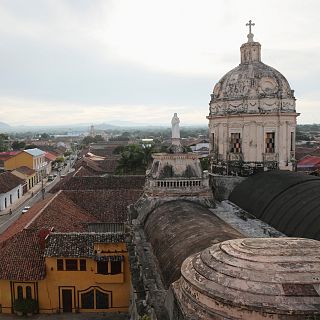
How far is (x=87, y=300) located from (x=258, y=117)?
540 inches

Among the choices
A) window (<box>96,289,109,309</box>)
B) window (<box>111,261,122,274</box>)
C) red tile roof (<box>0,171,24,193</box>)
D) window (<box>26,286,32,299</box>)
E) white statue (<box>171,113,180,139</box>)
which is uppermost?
white statue (<box>171,113,180,139</box>)

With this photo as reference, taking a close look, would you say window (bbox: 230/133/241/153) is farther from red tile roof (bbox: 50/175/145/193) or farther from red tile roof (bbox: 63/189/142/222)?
red tile roof (bbox: 50/175/145/193)

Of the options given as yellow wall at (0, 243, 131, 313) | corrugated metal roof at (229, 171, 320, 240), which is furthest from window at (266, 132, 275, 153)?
yellow wall at (0, 243, 131, 313)

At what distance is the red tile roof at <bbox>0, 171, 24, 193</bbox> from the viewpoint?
49575 millimetres

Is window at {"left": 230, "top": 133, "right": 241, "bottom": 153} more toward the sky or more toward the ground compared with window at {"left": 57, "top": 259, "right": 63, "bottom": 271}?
more toward the sky

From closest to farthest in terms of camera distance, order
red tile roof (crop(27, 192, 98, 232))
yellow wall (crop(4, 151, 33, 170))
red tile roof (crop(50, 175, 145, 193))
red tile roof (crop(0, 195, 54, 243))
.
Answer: red tile roof (crop(27, 192, 98, 232))
red tile roof (crop(0, 195, 54, 243))
red tile roof (crop(50, 175, 145, 193))
yellow wall (crop(4, 151, 33, 170))

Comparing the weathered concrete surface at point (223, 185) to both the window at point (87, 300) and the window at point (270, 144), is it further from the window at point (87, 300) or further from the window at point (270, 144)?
the window at point (87, 300)

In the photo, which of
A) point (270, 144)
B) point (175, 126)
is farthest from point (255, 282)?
point (175, 126)

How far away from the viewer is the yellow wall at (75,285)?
75.6 feet

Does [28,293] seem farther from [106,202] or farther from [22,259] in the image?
[106,202]

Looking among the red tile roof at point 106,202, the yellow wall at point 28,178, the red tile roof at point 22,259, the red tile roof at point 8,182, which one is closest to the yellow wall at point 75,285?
the red tile roof at point 22,259

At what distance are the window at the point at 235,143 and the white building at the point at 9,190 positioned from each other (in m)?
34.1

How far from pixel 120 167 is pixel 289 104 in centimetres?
3272

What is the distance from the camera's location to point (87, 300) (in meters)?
23.5
